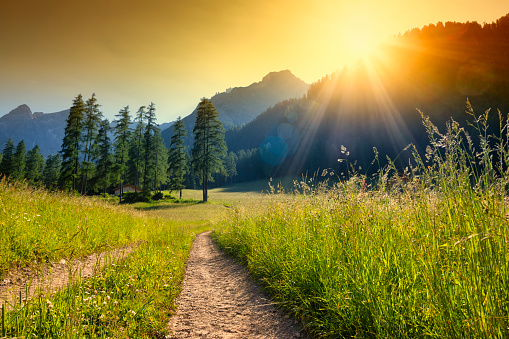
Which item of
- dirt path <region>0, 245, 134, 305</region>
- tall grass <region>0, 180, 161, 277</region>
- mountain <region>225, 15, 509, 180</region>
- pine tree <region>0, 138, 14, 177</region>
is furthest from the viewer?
mountain <region>225, 15, 509, 180</region>

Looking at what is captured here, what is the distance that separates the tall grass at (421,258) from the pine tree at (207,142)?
37.1 meters

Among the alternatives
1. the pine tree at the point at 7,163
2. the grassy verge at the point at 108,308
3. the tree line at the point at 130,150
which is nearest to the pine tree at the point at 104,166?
the tree line at the point at 130,150

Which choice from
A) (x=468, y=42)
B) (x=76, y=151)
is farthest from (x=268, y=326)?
→ (x=468, y=42)

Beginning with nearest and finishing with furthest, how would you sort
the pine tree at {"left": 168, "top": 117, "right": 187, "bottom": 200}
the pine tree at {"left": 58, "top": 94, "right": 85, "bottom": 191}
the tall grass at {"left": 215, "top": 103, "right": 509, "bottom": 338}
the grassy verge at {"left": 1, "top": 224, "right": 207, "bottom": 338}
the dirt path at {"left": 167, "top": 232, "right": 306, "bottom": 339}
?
the tall grass at {"left": 215, "top": 103, "right": 509, "bottom": 338} → the grassy verge at {"left": 1, "top": 224, "right": 207, "bottom": 338} → the dirt path at {"left": 167, "top": 232, "right": 306, "bottom": 339} → the pine tree at {"left": 58, "top": 94, "right": 85, "bottom": 191} → the pine tree at {"left": 168, "top": 117, "right": 187, "bottom": 200}

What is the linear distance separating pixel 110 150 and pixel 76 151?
469 inches

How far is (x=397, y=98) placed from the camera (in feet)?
282

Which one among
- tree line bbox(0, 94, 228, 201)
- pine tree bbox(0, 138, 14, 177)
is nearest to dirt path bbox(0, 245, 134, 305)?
tree line bbox(0, 94, 228, 201)

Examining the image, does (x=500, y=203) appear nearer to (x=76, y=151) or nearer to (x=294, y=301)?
(x=294, y=301)

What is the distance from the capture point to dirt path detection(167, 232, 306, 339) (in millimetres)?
3447

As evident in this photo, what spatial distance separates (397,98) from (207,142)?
80.2 meters

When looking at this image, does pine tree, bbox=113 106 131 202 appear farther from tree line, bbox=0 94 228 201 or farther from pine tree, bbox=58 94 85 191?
pine tree, bbox=58 94 85 191

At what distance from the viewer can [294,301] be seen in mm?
3672

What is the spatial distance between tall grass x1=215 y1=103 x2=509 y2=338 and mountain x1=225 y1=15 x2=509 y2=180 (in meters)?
53.6

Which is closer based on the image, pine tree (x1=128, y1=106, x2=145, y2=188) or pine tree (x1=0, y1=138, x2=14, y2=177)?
pine tree (x1=128, y1=106, x2=145, y2=188)
